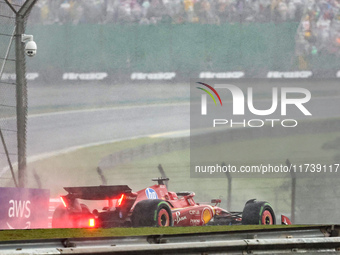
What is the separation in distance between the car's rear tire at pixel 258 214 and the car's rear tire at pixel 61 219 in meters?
2.80

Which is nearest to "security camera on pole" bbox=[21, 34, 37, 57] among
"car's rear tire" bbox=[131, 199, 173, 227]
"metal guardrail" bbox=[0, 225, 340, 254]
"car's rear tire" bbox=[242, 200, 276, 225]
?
"car's rear tire" bbox=[131, 199, 173, 227]

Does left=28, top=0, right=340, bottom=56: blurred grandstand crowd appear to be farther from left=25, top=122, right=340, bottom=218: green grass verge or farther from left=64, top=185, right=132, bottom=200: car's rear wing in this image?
left=64, top=185, right=132, bottom=200: car's rear wing

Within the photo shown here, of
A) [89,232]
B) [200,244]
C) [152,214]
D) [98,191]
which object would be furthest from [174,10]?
[200,244]

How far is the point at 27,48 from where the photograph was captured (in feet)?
36.7

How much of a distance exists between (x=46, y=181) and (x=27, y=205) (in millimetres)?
1288

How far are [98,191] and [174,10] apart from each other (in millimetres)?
3376

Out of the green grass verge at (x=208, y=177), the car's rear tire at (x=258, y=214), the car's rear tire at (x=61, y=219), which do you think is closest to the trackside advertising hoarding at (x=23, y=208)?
the car's rear tire at (x=61, y=219)

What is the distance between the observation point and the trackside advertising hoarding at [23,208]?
31.2ft

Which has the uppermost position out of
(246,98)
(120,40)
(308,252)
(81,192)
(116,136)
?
(120,40)

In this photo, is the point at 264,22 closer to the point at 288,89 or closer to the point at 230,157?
the point at 288,89

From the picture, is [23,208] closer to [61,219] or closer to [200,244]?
[61,219]

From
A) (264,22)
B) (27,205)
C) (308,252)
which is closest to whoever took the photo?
(308,252)

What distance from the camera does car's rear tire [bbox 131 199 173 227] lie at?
10047 mm

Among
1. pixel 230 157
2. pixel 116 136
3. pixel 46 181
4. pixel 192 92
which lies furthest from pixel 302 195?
pixel 46 181
